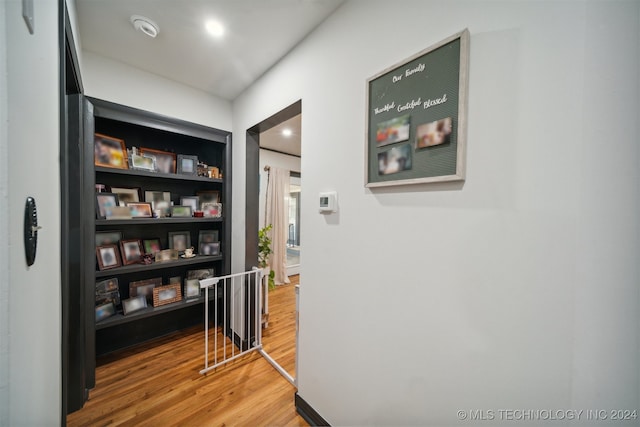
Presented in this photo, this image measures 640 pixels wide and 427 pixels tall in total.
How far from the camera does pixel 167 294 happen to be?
234 cm

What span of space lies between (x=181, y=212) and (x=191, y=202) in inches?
6.3

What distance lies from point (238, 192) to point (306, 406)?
184cm

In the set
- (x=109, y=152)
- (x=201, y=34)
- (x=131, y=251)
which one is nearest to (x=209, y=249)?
(x=131, y=251)

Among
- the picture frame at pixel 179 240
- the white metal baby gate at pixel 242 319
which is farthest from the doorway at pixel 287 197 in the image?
the picture frame at pixel 179 240

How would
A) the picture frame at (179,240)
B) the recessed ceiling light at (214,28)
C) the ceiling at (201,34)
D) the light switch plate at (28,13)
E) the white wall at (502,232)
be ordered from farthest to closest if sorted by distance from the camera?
the picture frame at (179,240), the recessed ceiling light at (214,28), the ceiling at (201,34), the white wall at (502,232), the light switch plate at (28,13)

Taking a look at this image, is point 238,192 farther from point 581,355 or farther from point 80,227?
point 581,355

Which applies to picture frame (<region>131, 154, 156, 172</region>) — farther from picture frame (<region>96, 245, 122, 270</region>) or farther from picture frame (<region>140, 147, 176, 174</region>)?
picture frame (<region>96, 245, 122, 270</region>)

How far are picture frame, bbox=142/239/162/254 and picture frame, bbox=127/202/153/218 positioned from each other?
0.31 m

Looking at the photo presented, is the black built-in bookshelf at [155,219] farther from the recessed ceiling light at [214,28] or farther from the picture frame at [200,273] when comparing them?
the recessed ceiling light at [214,28]

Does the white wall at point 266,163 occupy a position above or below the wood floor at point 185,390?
above

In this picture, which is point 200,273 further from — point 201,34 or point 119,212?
point 201,34

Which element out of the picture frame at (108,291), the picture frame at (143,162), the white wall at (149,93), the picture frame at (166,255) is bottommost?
the picture frame at (108,291)

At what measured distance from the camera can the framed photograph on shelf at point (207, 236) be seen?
259 cm

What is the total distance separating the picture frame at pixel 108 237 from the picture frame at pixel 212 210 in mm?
742
